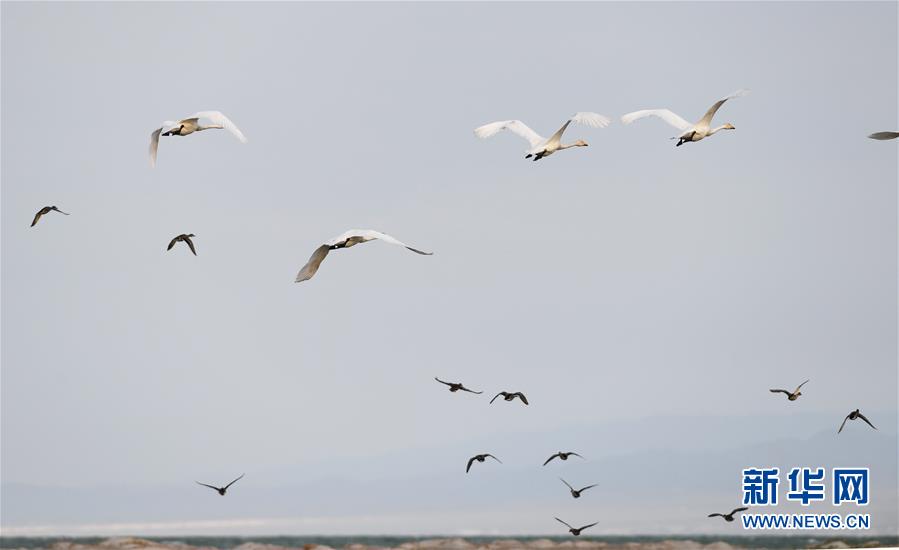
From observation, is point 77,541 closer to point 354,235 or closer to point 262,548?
point 262,548

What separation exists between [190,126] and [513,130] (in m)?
9.83

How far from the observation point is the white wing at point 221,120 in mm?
39612

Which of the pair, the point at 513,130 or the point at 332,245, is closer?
the point at 332,245

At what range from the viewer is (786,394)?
140 ft

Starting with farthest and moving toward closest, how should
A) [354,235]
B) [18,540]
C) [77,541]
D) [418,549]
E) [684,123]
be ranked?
1. [18,540]
2. [77,541]
3. [418,549]
4. [684,123]
5. [354,235]

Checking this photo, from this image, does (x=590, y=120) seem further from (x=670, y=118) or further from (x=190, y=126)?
(x=190, y=126)

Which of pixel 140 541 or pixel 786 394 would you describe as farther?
pixel 140 541

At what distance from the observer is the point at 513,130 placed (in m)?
46.8

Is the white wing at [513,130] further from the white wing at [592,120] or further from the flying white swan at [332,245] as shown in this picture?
the flying white swan at [332,245]

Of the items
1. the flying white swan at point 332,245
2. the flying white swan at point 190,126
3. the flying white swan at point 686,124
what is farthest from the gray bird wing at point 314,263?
the flying white swan at point 686,124

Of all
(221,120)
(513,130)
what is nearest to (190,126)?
(221,120)

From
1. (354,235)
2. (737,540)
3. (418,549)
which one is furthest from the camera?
(737,540)

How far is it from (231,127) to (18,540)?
6460cm

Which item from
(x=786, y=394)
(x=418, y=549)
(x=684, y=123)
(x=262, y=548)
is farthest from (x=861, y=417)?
(x=262, y=548)
